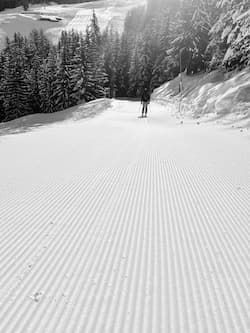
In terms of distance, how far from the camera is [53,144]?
993 centimetres

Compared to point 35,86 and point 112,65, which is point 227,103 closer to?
point 35,86

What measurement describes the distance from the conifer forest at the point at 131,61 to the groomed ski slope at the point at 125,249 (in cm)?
1109

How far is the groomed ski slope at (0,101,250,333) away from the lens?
2033mm

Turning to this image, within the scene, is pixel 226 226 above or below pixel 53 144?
above

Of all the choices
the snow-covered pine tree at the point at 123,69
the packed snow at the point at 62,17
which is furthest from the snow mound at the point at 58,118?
the packed snow at the point at 62,17

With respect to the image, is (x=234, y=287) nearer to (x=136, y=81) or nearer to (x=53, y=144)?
(x=53, y=144)

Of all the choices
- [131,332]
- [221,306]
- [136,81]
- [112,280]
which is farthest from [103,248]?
[136,81]

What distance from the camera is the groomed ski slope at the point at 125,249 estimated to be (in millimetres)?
2033

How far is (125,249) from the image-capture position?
2916 millimetres

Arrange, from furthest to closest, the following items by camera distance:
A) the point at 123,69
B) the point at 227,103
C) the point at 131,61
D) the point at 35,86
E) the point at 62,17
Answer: the point at 62,17, the point at 123,69, the point at 131,61, the point at 35,86, the point at 227,103

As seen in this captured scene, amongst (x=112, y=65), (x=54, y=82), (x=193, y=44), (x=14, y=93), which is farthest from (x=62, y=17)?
(x=193, y=44)

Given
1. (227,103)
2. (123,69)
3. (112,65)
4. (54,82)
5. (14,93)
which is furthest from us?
(123,69)

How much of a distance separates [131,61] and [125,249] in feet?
198

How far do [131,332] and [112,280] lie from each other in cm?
57
